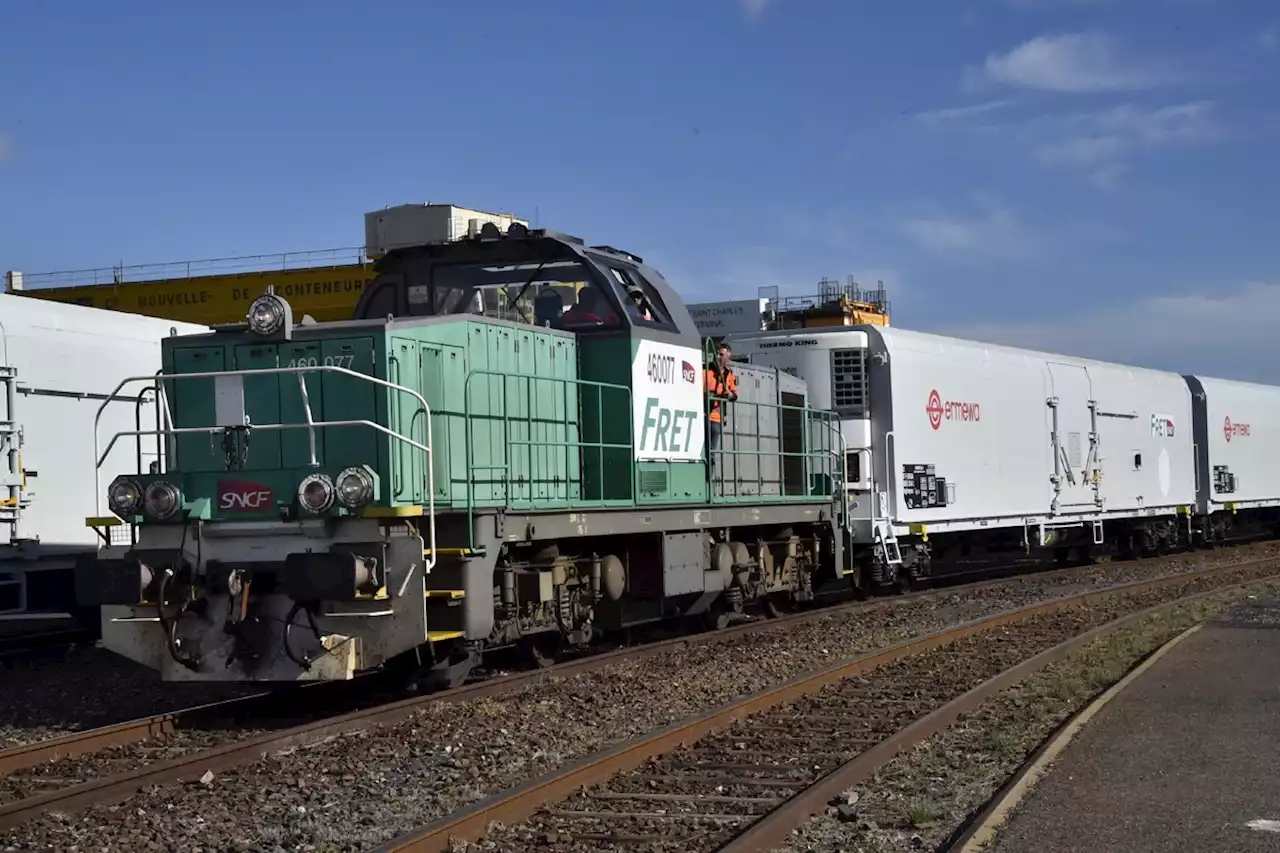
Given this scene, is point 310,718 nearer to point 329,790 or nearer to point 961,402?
point 329,790

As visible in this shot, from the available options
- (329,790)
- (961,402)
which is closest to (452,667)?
(329,790)

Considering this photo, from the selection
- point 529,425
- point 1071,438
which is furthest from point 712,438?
point 1071,438

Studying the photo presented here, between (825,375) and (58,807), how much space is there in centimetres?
1255

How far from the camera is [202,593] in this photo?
8.55 m

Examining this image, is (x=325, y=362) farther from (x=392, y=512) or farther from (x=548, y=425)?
(x=548, y=425)

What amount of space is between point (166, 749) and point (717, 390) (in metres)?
5.86

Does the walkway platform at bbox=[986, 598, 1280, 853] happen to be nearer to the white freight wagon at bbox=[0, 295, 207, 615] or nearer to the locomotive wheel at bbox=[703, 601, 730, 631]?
the locomotive wheel at bbox=[703, 601, 730, 631]

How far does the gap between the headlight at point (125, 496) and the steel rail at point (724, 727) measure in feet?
12.0

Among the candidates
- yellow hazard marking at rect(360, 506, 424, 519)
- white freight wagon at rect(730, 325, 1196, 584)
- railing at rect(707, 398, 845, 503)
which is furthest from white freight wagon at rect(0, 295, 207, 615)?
white freight wagon at rect(730, 325, 1196, 584)

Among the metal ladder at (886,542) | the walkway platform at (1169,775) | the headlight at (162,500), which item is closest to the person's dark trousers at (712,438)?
the walkway platform at (1169,775)

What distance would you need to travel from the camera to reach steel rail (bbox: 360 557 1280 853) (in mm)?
5508

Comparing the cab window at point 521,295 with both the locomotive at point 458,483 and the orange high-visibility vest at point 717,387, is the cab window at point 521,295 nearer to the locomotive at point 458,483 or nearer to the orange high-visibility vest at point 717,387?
the locomotive at point 458,483

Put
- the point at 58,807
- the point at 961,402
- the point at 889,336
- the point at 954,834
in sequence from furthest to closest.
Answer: the point at 961,402 → the point at 889,336 → the point at 58,807 → the point at 954,834

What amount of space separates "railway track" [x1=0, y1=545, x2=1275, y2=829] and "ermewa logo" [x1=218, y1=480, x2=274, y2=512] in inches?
49.4
